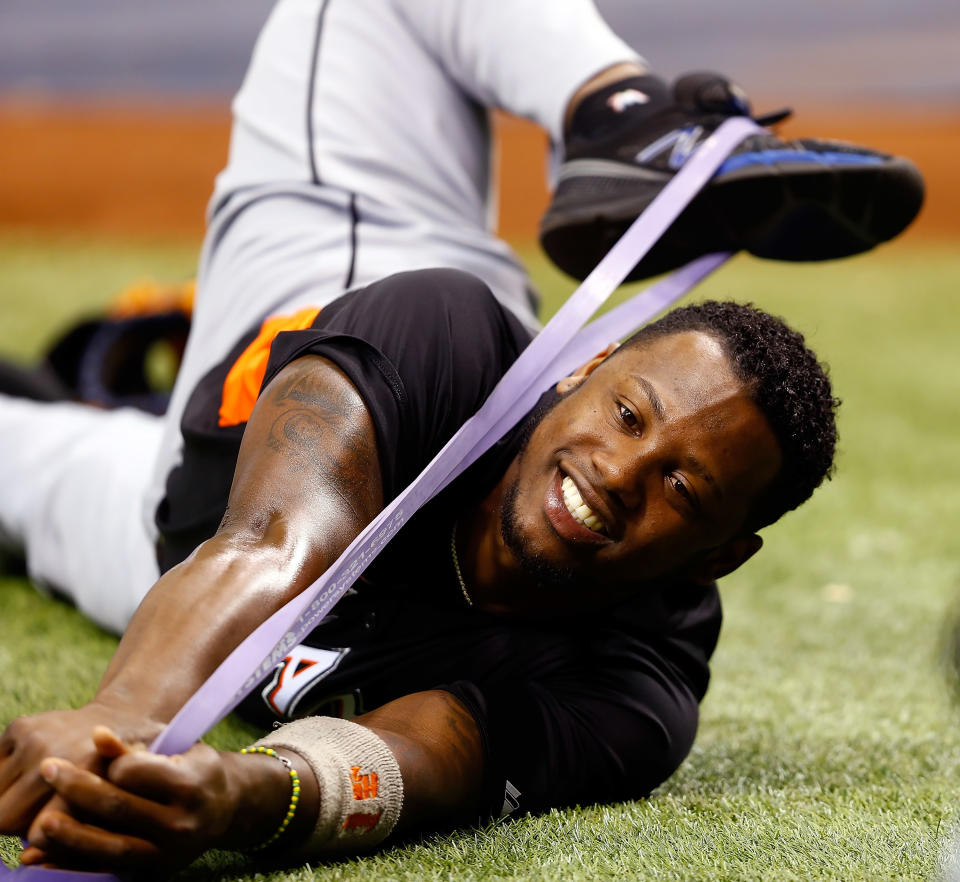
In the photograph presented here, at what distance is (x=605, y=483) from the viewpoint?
97cm

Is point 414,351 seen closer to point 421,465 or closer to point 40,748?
point 421,465

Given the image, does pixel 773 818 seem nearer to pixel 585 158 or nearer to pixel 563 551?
pixel 563 551

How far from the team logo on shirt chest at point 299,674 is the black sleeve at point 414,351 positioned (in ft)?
0.68

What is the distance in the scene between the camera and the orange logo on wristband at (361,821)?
85cm

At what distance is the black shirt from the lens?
3.25 feet

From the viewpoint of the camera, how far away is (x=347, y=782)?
0.85 meters

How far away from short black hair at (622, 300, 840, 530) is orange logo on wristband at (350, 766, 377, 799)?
40 cm

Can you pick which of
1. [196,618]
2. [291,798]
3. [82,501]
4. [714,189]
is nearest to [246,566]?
[196,618]

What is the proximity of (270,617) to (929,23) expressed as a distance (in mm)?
12136

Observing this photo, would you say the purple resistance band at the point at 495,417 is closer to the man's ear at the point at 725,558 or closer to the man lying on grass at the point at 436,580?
the man lying on grass at the point at 436,580

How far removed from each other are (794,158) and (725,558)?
0.53 meters

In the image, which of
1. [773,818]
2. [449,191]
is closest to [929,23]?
[449,191]

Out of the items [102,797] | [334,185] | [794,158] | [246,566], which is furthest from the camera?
[334,185]

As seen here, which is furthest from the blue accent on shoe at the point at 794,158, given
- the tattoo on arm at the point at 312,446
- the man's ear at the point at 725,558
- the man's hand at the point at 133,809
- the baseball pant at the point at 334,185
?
the man's hand at the point at 133,809
